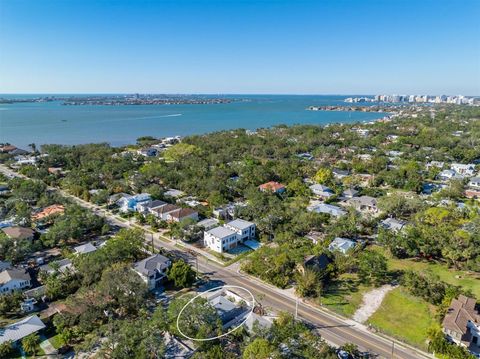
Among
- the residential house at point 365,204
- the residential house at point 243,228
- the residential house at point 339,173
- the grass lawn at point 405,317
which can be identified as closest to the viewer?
the grass lawn at point 405,317

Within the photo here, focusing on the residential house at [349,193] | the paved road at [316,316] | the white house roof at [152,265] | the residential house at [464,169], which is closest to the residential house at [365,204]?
the residential house at [349,193]

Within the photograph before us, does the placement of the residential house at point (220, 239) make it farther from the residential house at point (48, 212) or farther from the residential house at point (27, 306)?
the residential house at point (48, 212)

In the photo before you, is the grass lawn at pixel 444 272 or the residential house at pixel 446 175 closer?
the grass lawn at pixel 444 272

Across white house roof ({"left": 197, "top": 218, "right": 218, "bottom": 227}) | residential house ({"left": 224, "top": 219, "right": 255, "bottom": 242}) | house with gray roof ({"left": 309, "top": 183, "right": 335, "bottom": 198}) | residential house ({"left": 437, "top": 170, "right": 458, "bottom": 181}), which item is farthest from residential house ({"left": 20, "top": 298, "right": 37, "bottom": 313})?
residential house ({"left": 437, "top": 170, "right": 458, "bottom": 181})

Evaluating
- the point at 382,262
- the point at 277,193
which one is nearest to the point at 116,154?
the point at 277,193

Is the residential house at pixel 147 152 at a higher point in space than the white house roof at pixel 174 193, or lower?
higher

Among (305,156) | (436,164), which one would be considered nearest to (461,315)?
(436,164)

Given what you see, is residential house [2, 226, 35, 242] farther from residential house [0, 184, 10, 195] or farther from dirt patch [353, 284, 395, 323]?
dirt patch [353, 284, 395, 323]

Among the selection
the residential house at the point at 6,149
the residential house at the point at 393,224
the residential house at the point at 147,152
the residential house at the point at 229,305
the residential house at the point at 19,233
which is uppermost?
the residential house at the point at 6,149
